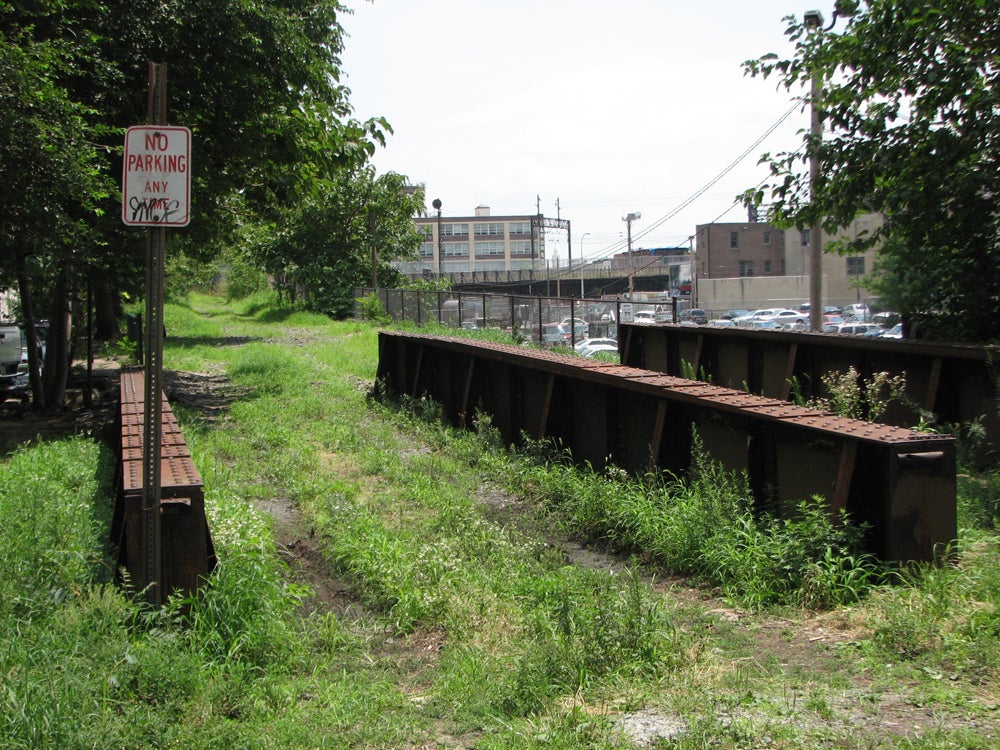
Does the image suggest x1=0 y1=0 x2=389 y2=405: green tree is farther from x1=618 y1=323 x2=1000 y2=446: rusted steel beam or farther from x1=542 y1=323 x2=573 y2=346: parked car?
x1=542 y1=323 x2=573 y2=346: parked car

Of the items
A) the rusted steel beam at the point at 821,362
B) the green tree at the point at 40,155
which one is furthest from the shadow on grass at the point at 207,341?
the green tree at the point at 40,155

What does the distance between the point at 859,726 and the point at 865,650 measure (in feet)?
3.17

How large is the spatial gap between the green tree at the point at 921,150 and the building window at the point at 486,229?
442 feet

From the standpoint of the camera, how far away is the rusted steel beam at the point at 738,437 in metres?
5.88

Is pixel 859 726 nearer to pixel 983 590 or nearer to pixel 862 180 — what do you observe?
pixel 983 590

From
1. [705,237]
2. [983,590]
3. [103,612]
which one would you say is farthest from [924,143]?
[705,237]

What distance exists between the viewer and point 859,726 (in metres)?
3.92

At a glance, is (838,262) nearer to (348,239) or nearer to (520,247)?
(348,239)

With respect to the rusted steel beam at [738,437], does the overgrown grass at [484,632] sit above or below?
below

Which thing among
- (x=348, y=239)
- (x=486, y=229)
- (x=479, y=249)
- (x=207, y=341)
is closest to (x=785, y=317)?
(x=348, y=239)

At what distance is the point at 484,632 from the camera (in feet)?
18.3

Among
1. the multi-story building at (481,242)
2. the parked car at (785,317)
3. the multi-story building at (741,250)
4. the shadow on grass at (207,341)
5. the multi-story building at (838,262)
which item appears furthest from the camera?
the multi-story building at (481,242)

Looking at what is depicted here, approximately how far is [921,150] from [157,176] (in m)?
9.70

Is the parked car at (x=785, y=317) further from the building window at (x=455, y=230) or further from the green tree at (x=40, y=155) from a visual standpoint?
the building window at (x=455, y=230)
